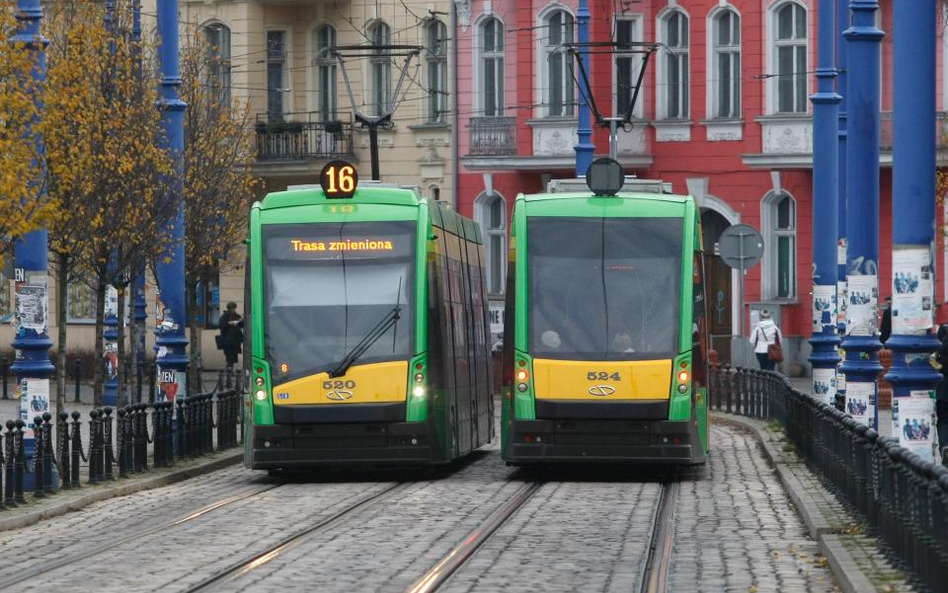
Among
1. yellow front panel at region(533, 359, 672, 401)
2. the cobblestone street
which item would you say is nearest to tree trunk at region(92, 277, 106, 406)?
the cobblestone street

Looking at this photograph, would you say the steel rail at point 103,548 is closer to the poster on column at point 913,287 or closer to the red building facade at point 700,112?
the poster on column at point 913,287

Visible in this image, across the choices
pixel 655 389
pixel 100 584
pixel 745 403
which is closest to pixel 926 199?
pixel 100 584

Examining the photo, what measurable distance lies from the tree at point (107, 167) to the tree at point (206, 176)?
4.37 metres

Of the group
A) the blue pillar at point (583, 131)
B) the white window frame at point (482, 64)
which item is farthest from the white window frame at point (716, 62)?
the blue pillar at point (583, 131)

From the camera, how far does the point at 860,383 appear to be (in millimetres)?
21516

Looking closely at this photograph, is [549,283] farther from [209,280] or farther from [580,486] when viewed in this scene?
[209,280]

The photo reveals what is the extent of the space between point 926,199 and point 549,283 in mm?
7897

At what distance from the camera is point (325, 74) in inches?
2050

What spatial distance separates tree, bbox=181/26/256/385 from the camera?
120 ft

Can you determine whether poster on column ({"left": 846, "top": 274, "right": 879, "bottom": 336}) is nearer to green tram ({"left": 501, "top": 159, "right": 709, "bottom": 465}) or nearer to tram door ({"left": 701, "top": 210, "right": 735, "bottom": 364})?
green tram ({"left": 501, "top": 159, "right": 709, "bottom": 465})

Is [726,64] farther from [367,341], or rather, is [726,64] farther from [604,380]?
[367,341]

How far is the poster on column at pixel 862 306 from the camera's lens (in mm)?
21375

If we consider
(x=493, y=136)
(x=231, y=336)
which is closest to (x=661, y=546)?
(x=231, y=336)

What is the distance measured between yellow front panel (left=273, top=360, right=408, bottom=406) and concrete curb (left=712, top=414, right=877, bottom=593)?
3676mm
